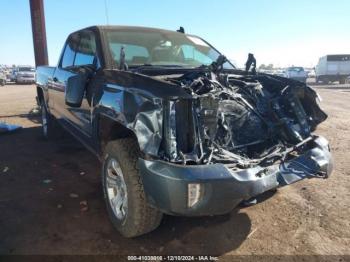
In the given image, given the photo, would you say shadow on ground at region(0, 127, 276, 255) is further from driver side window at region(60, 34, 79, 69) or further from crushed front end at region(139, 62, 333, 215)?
driver side window at region(60, 34, 79, 69)

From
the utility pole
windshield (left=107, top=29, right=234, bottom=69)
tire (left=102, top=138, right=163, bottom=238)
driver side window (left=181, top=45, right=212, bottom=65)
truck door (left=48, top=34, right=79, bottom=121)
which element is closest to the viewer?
tire (left=102, top=138, right=163, bottom=238)

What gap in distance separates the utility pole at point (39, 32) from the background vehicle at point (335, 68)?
28.4 metres

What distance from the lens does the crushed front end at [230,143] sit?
2.53 metres

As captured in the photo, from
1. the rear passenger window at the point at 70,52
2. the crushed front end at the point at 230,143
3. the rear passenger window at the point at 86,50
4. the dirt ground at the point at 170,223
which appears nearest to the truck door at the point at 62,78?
the rear passenger window at the point at 70,52

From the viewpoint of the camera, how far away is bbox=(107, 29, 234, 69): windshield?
4125 mm

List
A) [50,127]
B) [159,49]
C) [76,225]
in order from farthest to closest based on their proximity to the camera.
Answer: [50,127] < [159,49] < [76,225]

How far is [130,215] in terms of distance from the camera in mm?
2939

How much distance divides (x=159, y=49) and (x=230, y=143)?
183cm

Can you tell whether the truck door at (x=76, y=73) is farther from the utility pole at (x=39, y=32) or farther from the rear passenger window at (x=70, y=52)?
the utility pole at (x=39, y=32)

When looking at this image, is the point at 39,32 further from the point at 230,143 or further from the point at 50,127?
the point at 230,143

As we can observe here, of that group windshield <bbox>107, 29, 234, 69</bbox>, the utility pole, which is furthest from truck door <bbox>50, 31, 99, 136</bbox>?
the utility pole

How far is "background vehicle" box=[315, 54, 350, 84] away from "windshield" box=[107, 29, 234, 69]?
31.2 metres

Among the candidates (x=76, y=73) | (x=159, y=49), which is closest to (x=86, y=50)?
(x=76, y=73)

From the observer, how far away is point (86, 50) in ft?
14.8
